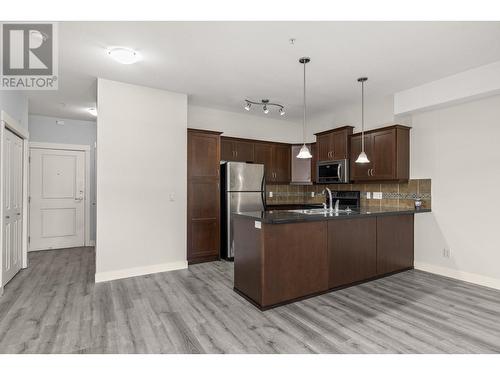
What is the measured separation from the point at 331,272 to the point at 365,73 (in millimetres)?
2547

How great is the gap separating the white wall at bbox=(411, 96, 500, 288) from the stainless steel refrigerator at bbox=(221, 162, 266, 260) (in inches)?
101

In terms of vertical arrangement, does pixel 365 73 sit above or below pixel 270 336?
above

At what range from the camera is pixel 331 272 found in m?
3.37

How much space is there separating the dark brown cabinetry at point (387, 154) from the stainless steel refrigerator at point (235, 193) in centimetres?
184

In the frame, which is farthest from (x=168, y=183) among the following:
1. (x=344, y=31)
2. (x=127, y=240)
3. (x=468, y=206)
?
(x=468, y=206)

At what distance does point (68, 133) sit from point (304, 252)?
5594 millimetres

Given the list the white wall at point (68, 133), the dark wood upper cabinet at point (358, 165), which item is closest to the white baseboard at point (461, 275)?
the dark wood upper cabinet at point (358, 165)

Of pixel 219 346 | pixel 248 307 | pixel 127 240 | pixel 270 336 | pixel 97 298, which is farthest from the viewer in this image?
pixel 127 240

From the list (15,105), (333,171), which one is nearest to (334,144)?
(333,171)

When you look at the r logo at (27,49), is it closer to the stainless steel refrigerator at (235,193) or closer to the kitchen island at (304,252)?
the kitchen island at (304,252)

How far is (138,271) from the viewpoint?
4.09 metres

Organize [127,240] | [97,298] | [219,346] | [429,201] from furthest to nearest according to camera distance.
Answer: [429,201] < [127,240] < [97,298] < [219,346]

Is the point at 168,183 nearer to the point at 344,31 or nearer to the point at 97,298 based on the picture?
the point at 97,298

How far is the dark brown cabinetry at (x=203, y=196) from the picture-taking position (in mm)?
4660
